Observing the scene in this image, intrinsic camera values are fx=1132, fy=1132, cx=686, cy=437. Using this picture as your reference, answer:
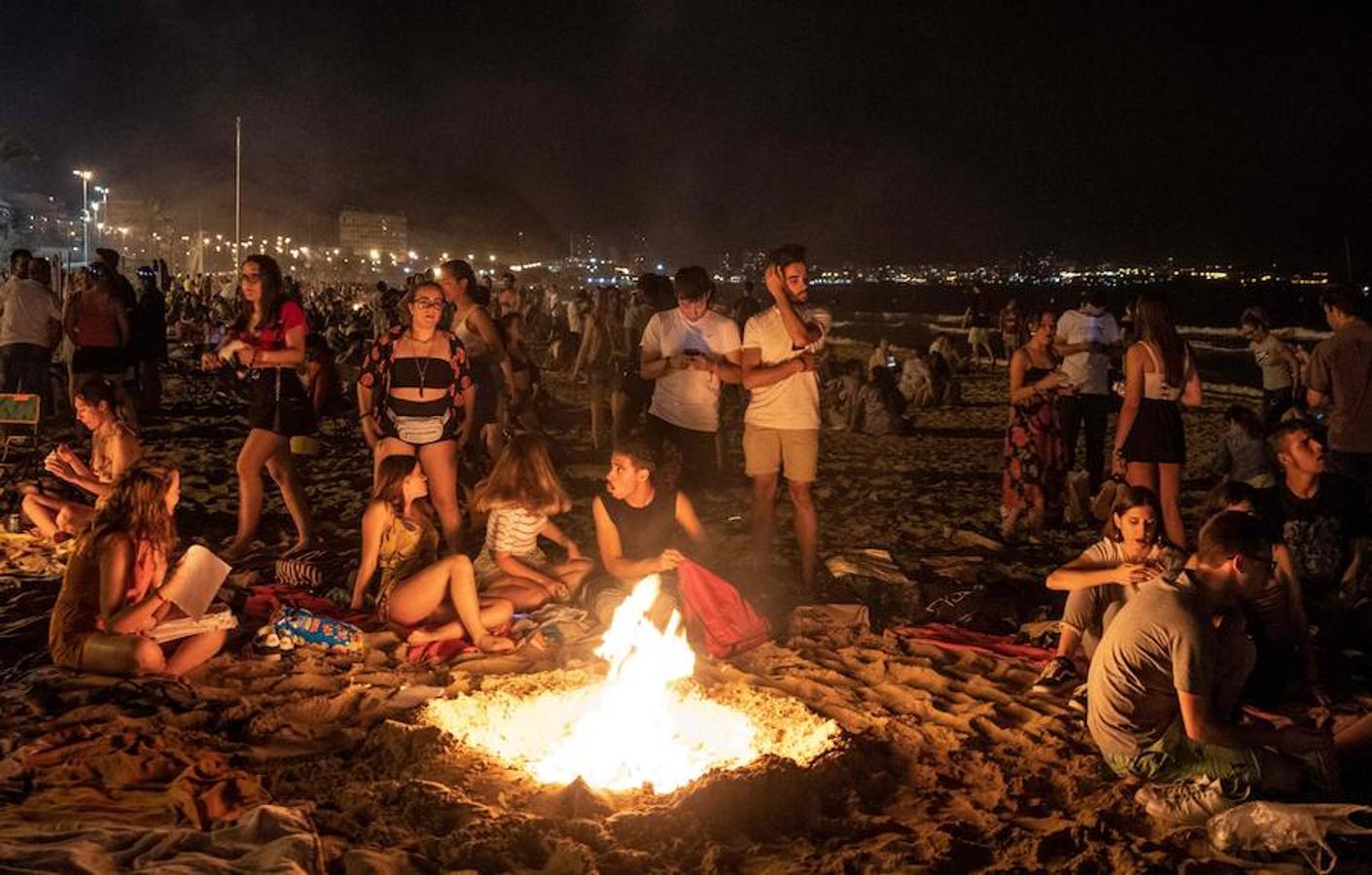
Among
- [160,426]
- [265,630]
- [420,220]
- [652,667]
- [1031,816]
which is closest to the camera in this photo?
[1031,816]

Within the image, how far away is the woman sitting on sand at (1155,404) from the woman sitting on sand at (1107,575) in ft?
5.38

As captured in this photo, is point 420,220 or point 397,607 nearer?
point 397,607

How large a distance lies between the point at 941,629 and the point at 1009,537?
8.06 feet

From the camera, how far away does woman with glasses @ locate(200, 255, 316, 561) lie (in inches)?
284

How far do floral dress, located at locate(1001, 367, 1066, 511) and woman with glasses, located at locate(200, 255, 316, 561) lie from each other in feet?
17.1

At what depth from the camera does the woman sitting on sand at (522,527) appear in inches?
262

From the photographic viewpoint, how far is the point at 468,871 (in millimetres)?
3691

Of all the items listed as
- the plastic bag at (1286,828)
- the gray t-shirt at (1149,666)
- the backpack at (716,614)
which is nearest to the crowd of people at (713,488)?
the gray t-shirt at (1149,666)

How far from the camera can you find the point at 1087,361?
30.5 ft

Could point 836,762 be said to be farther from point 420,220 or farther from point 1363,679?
point 420,220

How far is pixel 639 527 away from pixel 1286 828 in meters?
3.64

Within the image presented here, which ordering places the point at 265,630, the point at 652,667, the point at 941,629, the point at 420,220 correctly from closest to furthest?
the point at 652,667 < the point at 265,630 < the point at 941,629 < the point at 420,220

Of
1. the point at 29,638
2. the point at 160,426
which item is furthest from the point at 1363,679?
the point at 160,426

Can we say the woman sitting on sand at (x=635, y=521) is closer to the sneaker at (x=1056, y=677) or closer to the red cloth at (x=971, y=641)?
the red cloth at (x=971, y=641)
